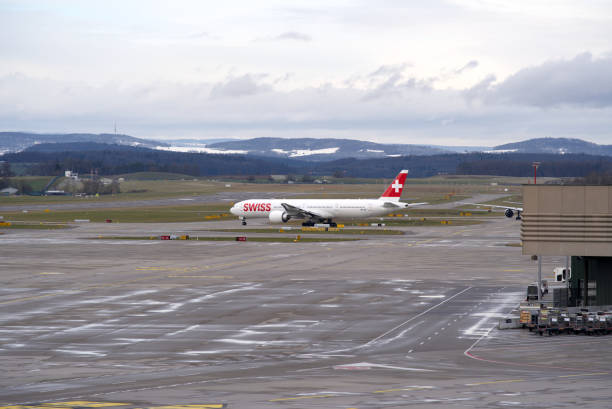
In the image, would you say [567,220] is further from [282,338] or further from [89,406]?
[89,406]

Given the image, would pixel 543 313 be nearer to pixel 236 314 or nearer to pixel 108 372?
pixel 236 314

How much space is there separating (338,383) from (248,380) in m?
2.95

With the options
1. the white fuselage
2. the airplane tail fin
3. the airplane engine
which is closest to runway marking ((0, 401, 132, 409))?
the white fuselage

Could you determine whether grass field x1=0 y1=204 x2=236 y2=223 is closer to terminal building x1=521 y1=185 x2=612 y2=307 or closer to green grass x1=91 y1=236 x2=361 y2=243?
green grass x1=91 y1=236 x2=361 y2=243

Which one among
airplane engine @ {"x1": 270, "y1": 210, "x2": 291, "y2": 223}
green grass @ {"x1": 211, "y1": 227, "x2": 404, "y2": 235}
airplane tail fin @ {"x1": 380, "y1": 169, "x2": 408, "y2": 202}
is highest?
airplane tail fin @ {"x1": 380, "y1": 169, "x2": 408, "y2": 202}

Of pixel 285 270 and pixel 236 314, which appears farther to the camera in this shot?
pixel 285 270

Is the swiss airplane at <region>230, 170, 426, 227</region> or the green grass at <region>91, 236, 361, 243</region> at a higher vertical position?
the swiss airplane at <region>230, 170, 426, 227</region>

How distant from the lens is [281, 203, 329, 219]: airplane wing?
114 m

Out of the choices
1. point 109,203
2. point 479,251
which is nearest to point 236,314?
point 479,251

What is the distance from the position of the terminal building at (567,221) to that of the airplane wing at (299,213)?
77.1 meters

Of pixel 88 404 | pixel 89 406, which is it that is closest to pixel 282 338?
pixel 88 404

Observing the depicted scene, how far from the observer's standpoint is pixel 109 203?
194000mm

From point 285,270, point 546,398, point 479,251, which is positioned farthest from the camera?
point 479,251

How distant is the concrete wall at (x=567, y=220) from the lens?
3691 centimetres
